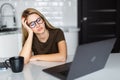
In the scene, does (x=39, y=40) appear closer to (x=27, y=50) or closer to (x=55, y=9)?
(x=27, y=50)

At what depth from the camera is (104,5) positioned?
4.25 metres

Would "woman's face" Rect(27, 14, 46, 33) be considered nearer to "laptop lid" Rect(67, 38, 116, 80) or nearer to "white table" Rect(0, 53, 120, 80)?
"white table" Rect(0, 53, 120, 80)

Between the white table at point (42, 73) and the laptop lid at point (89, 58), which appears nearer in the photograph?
the laptop lid at point (89, 58)

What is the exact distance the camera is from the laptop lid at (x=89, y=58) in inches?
46.8

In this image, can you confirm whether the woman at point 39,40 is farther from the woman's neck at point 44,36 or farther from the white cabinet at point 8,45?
the white cabinet at point 8,45

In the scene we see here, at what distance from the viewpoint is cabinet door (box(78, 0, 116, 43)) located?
13.5 ft

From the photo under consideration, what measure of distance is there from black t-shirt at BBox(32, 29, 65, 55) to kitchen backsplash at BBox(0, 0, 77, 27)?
6.06ft

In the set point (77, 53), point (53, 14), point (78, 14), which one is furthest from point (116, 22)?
point (77, 53)

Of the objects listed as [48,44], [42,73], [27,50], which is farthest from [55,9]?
[42,73]

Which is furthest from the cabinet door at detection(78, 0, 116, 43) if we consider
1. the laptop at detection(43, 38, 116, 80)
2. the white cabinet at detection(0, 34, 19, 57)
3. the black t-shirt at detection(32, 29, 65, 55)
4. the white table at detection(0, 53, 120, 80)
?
the laptop at detection(43, 38, 116, 80)

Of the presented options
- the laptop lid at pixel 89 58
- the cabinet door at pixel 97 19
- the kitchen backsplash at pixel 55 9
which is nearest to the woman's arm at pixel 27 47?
the laptop lid at pixel 89 58

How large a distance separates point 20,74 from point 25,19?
2.32 feet

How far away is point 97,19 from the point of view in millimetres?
4238

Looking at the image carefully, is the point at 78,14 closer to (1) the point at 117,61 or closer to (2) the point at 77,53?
(1) the point at 117,61
